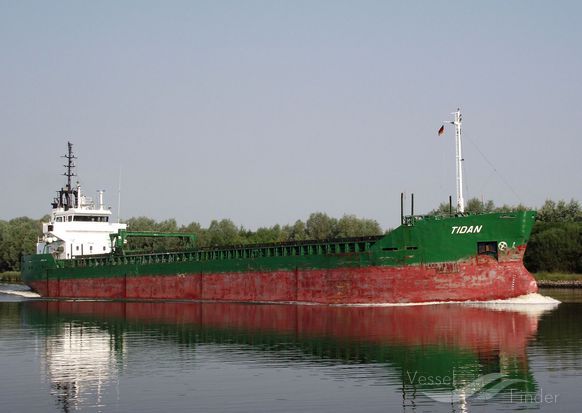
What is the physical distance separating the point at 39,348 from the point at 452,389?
14558 mm

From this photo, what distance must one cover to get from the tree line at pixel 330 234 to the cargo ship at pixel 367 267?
12.0m

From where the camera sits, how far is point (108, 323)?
1379 inches

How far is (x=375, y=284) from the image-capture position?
39.2 m

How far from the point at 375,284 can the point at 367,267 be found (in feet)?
3.15

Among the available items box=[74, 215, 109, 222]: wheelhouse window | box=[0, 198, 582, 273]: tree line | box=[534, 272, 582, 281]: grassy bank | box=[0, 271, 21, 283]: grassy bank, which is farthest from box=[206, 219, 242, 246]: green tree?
box=[534, 272, 582, 281]: grassy bank

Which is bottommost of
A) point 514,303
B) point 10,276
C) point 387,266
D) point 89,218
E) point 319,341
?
point 319,341

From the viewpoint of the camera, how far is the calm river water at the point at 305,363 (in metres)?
16.0

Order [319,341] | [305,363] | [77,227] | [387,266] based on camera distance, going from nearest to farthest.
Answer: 1. [305,363]
2. [319,341]
3. [387,266]
4. [77,227]

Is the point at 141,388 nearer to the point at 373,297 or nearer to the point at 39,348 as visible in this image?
the point at 39,348

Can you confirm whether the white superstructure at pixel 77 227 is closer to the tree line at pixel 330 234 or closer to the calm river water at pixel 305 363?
the tree line at pixel 330 234

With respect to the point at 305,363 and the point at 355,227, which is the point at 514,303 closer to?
the point at 305,363

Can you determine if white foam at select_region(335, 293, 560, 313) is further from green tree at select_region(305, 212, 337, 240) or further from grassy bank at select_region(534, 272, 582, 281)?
green tree at select_region(305, 212, 337, 240)

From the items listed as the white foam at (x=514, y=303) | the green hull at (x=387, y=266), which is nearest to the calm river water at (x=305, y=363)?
the white foam at (x=514, y=303)

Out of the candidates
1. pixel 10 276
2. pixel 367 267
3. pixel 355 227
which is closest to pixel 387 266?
pixel 367 267
